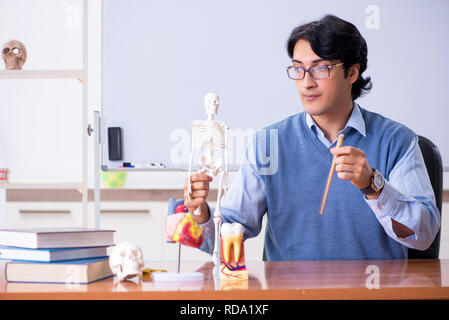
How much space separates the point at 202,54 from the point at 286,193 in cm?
123

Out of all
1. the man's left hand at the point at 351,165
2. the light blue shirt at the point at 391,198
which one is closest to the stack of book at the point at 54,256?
the light blue shirt at the point at 391,198

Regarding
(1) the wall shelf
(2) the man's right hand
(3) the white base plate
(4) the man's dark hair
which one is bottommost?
(3) the white base plate

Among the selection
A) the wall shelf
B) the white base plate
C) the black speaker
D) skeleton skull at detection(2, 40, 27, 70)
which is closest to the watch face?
the white base plate

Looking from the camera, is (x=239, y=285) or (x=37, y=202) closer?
(x=239, y=285)

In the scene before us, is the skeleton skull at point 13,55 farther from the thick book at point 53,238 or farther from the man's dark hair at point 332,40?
the thick book at point 53,238

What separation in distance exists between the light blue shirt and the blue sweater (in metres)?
0.03

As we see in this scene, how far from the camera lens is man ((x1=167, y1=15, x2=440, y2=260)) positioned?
5.49 ft

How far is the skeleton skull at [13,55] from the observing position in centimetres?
255

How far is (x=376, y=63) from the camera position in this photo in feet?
9.09

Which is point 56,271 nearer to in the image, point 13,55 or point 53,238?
point 53,238

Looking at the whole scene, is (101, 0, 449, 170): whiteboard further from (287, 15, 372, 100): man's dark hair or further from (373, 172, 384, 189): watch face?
(373, 172, 384, 189): watch face

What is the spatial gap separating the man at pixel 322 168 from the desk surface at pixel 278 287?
50 centimetres
